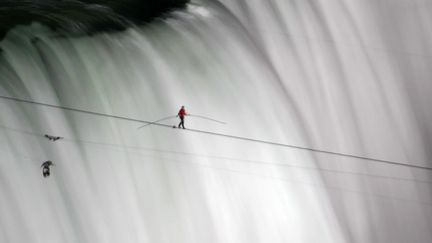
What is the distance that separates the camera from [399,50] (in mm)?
5684

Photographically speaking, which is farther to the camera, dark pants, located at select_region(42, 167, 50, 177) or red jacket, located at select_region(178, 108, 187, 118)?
red jacket, located at select_region(178, 108, 187, 118)

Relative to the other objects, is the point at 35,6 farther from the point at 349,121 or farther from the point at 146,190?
the point at 349,121

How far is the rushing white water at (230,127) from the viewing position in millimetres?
4445

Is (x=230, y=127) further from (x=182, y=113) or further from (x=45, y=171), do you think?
(x=45, y=171)

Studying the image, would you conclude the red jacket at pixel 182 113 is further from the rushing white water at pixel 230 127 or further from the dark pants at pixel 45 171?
the dark pants at pixel 45 171

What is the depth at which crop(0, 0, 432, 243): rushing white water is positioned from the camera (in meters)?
4.45

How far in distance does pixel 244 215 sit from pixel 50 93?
1.82 m

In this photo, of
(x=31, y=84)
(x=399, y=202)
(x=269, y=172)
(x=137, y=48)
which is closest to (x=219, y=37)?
(x=137, y=48)

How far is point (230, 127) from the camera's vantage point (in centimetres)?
509

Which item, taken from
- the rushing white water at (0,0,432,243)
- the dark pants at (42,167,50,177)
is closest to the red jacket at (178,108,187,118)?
the rushing white water at (0,0,432,243)

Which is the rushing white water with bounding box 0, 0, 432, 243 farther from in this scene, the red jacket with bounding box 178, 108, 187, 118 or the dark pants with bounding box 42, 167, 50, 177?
the red jacket with bounding box 178, 108, 187, 118

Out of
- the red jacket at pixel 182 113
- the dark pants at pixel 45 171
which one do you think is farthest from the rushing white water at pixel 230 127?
the red jacket at pixel 182 113

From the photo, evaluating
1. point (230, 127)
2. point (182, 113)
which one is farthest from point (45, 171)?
point (230, 127)

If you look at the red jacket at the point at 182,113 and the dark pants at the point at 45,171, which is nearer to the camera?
the dark pants at the point at 45,171
